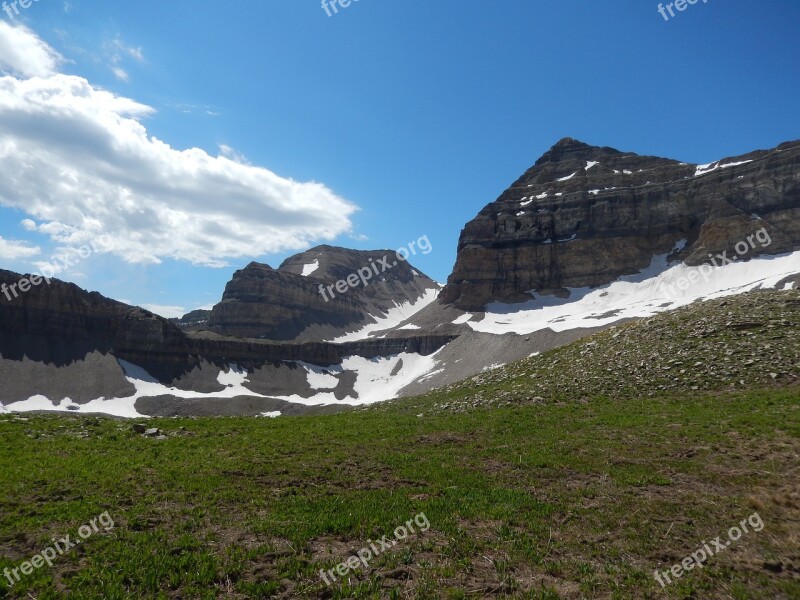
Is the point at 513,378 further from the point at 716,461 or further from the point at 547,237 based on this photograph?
the point at 547,237

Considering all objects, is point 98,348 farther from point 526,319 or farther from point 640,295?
point 640,295

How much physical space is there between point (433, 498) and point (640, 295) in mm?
133601

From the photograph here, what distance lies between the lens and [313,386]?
122062 mm

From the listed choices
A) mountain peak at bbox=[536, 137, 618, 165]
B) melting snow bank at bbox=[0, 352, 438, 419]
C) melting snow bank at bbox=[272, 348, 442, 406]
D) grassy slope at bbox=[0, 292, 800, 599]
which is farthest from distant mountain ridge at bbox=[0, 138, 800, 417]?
grassy slope at bbox=[0, 292, 800, 599]

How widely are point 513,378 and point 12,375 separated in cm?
10985

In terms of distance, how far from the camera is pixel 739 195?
422 ft

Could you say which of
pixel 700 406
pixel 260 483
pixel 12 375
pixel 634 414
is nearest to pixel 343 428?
pixel 260 483

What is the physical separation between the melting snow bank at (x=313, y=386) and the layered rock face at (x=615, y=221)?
40683 millimetres

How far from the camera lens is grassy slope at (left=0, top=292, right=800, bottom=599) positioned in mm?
8656

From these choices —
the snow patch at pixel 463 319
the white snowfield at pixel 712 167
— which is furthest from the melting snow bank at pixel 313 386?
the white snowfield at pixel 712 167

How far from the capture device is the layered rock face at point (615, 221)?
124m

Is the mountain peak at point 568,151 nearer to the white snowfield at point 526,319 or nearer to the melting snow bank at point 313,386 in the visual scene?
the white snowfield at point 526,319

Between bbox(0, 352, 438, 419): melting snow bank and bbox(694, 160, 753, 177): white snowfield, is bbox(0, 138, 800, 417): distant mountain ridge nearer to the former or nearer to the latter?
bbox(0, 352, 438, 419): melting snow bank

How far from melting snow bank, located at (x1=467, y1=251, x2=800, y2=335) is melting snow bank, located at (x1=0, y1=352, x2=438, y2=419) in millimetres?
25011
